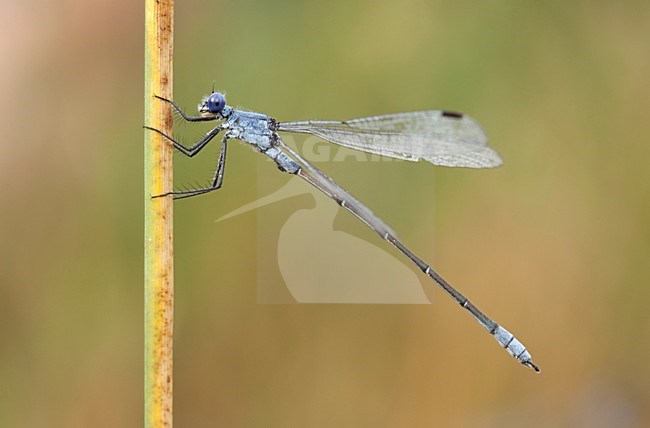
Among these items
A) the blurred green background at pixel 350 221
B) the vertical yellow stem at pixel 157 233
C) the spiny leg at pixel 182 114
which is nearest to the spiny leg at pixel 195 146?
the spiny leg at pixel 182 114

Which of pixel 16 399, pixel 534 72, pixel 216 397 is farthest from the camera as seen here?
pixel 534 72

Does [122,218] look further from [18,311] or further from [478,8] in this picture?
[478,8]

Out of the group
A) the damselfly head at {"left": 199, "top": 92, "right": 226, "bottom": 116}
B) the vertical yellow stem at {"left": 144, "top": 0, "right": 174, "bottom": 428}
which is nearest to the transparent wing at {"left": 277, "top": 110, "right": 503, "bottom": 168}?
the damselfly head at {"left": 199, "top": 92, "right": 226, "bottom": 116}

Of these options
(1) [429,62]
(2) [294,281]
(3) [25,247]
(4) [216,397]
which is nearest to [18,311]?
(3) [25,247]

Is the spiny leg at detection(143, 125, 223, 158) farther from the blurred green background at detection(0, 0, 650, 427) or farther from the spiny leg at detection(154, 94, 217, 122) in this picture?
the blurred green background at detection(0, 0, 650, 427)

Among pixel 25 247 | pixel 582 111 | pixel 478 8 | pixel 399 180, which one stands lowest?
pixel 25 247

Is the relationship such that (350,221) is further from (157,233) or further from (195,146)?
(157,233)
